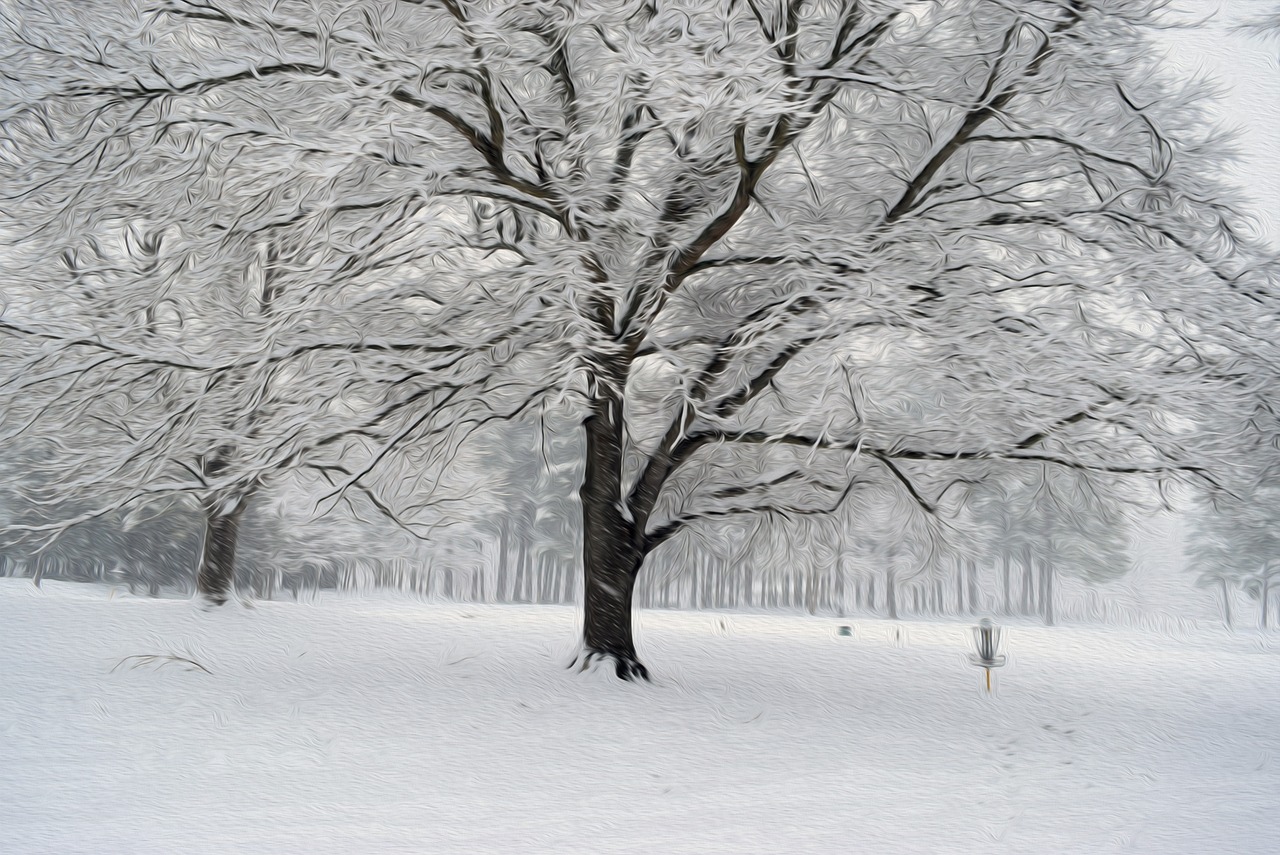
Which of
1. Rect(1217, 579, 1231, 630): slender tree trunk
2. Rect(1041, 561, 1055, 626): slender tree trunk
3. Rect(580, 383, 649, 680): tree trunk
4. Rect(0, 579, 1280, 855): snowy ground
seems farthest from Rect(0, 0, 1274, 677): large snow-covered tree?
Rect(1217, 579, 1231, 630): slender tree trunk

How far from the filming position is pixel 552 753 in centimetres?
797

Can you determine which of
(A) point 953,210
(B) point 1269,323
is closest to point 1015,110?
(A) point 953,210

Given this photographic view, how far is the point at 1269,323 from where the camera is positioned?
10.7 meters

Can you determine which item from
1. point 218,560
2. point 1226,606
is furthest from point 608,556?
point 1226,606

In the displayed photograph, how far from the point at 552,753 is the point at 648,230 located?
18.1 ft

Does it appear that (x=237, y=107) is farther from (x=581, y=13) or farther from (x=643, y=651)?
(x=643, y=651)

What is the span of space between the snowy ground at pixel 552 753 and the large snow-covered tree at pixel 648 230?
238 cm

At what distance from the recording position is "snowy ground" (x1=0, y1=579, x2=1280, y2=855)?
19.4 ft

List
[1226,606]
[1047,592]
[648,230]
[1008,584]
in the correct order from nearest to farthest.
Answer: [648,230]
[1226,606]
[1008,584]
[1047,592]

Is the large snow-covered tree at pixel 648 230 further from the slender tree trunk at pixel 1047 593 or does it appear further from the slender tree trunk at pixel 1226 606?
the slender tree trunk at pixel 1226 606

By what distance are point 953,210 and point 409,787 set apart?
9.68 m

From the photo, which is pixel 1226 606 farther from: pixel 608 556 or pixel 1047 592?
pixel 608 556

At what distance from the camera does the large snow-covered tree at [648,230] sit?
911 cm

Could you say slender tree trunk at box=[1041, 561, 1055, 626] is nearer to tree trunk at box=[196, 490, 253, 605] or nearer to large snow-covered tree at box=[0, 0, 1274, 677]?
large snow-covered tree at box=[0, 0, 1274, 677]
